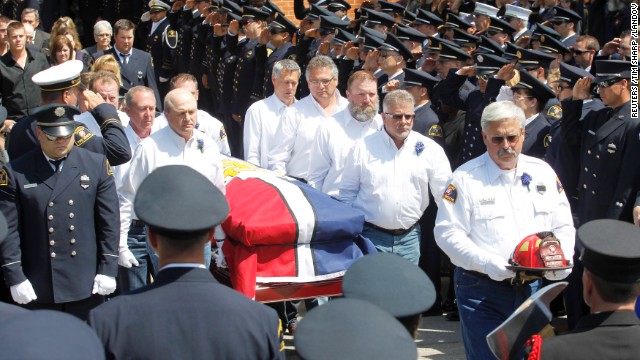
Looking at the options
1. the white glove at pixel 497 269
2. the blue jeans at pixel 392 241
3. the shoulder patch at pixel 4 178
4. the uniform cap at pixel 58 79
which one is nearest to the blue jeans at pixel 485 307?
the white glove at pixel 497 269

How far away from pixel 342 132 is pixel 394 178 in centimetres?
84

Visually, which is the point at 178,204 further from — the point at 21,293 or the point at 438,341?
the point at 438,341

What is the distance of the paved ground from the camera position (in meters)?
6.72

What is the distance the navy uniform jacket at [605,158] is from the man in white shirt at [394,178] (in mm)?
993

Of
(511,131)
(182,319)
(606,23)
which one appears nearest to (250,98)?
(606,23)

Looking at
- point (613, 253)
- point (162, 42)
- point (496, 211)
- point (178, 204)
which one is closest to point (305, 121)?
point (496, 211)

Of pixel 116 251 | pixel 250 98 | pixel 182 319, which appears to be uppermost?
pixel 182 319

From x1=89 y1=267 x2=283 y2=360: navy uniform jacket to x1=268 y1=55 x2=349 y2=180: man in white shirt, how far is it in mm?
4500

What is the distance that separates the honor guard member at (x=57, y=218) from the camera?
5.20m

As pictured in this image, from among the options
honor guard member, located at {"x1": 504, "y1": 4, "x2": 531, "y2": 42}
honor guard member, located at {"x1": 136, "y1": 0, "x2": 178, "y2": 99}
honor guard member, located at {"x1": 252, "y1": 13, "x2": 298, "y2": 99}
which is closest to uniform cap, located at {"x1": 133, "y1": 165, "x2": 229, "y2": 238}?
honor guard member, located at {"x1": 252, "y1": 13, "x2": 298, "y2": 99}

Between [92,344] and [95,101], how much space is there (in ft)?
13.4

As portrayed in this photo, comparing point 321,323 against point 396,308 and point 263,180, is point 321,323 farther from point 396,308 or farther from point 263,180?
point 263,180

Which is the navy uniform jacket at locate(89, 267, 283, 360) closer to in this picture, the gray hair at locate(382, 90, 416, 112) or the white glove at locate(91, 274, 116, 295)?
the white glove at locate(91, 274, 116, 295)

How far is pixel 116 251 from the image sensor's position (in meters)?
5.50
